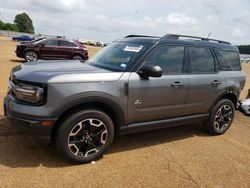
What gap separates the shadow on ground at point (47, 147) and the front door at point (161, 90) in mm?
624

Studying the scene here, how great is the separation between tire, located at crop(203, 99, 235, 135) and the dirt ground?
302 mm

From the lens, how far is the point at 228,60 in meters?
6.04

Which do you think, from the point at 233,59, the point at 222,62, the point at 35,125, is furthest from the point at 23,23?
the point at 35,125

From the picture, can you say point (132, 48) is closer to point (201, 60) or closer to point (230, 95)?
point (201, 60)

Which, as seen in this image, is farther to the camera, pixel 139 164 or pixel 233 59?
pixel 233 59

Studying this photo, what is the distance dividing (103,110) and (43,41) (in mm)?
13632

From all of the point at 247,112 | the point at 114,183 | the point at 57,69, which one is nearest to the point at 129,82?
the point at 57,69

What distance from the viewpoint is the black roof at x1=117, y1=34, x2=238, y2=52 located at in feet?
16.5

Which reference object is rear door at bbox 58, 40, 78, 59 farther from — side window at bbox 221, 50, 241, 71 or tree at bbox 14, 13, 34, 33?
tree at bbox 14, 13, 34, 33

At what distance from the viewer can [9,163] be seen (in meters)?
4.07

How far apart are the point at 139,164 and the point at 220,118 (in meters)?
2.44

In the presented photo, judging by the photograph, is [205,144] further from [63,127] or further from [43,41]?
[43,41]

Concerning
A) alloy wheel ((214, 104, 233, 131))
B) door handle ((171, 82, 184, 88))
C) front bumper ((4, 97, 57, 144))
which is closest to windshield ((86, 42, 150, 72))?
door handle ((171, 82, 184, 88))

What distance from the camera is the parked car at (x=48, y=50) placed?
16.8 m
